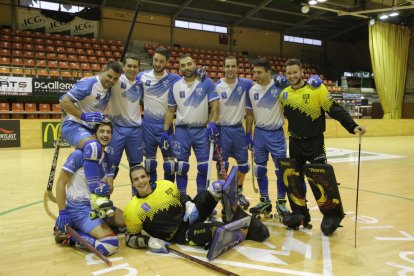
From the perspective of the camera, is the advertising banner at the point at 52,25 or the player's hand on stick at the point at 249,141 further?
the advertising banner at the point at 52,25

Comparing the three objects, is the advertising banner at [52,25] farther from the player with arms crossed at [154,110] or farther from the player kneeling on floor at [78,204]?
the player kneeling on floor at [78,204]

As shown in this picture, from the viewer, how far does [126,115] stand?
426 cm

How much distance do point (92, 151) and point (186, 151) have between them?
138cm

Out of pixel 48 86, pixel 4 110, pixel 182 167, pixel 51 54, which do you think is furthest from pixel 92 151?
pixel 51 54

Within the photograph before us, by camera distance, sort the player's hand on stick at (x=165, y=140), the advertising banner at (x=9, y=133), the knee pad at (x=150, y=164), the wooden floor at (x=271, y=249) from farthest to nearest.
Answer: the advertising banner at (x=9, y=133) → the knee pad at (x=150, y=164) → the player's hand on stick at (x=165, y=140) → the wooden floor at (x=271, y=249)

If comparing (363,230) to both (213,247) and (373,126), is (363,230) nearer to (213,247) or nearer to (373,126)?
(213,247)

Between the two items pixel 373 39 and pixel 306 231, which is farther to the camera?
pixel 373 39

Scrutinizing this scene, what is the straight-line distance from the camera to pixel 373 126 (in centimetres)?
1692

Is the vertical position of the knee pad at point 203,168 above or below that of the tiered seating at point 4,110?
below

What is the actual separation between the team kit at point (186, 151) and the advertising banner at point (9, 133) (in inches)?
300

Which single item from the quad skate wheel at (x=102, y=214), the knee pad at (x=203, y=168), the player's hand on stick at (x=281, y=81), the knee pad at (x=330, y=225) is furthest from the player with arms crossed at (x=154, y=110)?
the knee pad at (x=330, y=225)

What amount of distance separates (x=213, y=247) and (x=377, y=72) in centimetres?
1895

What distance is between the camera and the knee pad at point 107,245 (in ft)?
10.3

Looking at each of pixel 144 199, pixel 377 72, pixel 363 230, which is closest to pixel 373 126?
pixel 377 72
